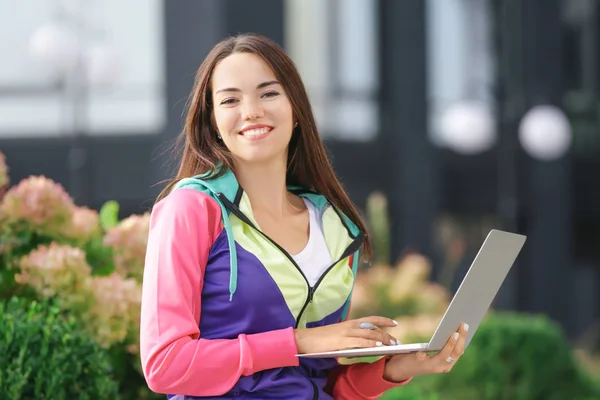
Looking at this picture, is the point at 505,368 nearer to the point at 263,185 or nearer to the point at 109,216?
the point at 109,216

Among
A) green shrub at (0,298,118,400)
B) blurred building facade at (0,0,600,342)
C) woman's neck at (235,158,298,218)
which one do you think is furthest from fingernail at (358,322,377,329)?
blurred building facade at (0,0,600,342)

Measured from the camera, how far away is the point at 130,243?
11.5ft

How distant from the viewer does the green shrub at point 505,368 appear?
5977 mm

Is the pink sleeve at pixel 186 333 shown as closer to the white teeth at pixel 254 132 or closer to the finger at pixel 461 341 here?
the white teeth at pixel 254 132

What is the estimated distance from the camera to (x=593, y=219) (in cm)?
1802

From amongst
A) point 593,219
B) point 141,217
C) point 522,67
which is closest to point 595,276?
point 593,219

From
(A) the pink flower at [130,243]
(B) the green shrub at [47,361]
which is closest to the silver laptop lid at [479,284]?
(B) the green shrub at [47,361]

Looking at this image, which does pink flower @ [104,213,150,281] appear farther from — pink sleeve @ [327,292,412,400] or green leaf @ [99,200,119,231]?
pink sleeve @ [327,292,412,400]

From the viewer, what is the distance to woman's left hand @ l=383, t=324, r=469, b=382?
2.29 m

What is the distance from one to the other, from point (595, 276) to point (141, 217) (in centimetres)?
1674

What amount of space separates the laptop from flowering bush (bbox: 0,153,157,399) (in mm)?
1081

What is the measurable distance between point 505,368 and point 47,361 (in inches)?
149

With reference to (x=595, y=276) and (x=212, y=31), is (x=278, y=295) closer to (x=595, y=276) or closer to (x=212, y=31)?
(x=212, y=31)

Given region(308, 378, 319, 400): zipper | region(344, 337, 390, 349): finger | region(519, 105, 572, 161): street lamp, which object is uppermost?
region(344, 337, 390, 349): finger
